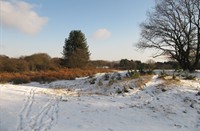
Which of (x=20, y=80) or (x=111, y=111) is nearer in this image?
(x=111, y=111)

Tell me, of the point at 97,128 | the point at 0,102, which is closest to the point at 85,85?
the point at 0,102

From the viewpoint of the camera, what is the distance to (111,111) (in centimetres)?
996

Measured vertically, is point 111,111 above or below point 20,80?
below

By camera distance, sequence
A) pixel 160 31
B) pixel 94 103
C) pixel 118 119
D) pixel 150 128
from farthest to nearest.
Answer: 1. pixel 160 31
2. pixel 94 103
3. pixel 118 119
4. pixel 150 128

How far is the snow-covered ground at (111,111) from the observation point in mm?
8000

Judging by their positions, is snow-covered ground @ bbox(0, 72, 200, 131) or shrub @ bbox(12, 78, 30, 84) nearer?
snow-covered ground @ bbox(0, 72, 200, 131)

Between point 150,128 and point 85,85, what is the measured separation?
9454 millimetres

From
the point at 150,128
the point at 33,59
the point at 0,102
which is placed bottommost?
the point at 150,128

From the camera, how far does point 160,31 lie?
2431cm

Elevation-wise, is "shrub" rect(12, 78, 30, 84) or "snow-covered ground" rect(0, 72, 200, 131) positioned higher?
"shrub" rect(12, 78, 30, 84)

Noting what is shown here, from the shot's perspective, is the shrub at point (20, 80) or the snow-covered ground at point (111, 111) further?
the shrub at point (20, 80)

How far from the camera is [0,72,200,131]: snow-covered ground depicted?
315 inches

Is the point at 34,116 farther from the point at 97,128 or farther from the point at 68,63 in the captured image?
the point at 68,63

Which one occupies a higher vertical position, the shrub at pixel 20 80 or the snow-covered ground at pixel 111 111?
the shrub at pixel 20 80
